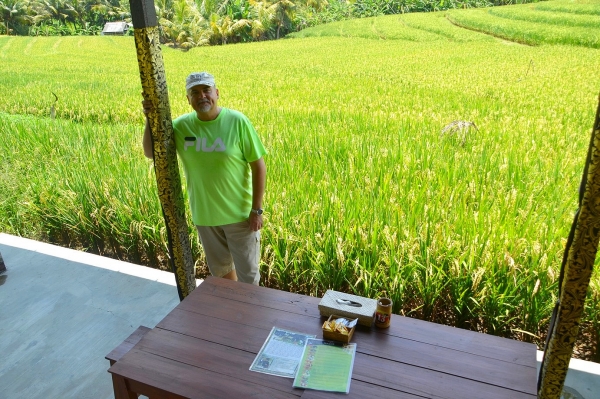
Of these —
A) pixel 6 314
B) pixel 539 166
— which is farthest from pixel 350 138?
pixel 6 314

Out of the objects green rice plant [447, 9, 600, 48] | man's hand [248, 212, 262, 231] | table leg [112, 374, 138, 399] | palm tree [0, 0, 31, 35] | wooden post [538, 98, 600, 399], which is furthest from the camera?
green rice plant [447, 9, 600, 48]

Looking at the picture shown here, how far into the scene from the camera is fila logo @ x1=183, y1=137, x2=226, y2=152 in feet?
7.43

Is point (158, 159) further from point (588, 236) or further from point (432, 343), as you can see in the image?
point (588, 236)

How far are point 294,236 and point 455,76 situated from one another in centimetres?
1017

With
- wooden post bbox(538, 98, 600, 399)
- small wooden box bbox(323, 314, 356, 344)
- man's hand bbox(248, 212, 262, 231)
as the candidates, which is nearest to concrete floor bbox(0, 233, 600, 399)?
wooden post bbox(538, 98, 600, 399)

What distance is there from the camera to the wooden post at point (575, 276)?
4.28ft

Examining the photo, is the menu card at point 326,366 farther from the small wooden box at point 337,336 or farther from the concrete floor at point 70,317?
the concrete floor at point 70,317

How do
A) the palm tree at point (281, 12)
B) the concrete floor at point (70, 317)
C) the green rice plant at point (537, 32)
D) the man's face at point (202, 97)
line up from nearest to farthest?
the man's face at point (202, 97) < the concrete floor at point (70, 317) < the green rice plant at point (537, 32) < the palm tree at point (281, 12)

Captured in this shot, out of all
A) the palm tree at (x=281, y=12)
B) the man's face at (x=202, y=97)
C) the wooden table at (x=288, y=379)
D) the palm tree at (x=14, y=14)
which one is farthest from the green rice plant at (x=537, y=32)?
the palm tree at (x=14, y=14)

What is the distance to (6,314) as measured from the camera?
2.99 metres

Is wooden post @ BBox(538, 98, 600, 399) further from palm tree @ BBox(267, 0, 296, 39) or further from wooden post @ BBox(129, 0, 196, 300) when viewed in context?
palm tree @ BBox(267, 0, 296, 39)

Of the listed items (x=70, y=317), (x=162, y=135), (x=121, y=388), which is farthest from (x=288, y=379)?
(x=70, y=317)

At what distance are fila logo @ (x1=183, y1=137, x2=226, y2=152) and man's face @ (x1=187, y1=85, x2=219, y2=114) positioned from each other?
0.15m

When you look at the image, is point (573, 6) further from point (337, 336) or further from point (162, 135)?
point (337, 336)
